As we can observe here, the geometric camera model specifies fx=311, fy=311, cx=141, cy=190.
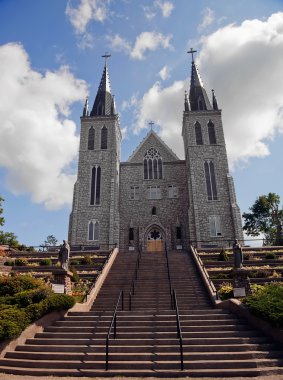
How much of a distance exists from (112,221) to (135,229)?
3166 mm

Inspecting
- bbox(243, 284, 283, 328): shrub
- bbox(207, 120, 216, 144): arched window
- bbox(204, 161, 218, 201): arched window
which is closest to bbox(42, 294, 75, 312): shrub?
bbox(243, 284, 283, 328): shrub

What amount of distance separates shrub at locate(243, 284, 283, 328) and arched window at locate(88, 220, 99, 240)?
946 inches

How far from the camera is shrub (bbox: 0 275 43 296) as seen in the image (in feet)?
42.0

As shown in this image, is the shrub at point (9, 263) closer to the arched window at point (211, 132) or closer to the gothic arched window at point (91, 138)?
the gothic arched window at point (91, 138)

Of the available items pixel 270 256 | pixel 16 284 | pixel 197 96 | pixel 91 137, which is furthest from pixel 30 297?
pixel 197 96

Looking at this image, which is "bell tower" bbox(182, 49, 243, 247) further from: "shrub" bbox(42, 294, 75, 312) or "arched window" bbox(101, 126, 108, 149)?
"shrub" bbox(42, 294, 75, 312)

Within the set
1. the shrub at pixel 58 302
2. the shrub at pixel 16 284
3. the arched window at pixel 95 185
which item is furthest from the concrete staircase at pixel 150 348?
the arched window at pixel 95 185

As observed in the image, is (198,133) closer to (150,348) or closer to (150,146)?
(150,146)

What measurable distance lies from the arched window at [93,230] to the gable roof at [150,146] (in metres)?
10.1

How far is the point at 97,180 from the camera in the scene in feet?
119

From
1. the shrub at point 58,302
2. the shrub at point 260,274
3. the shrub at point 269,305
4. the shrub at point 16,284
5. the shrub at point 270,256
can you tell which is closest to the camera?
the shrub at point 269,305

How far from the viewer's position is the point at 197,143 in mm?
37312

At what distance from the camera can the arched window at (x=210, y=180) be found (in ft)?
113

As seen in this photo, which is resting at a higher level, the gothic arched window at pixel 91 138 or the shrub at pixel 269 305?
the gothic arched window at pixel 91 138
